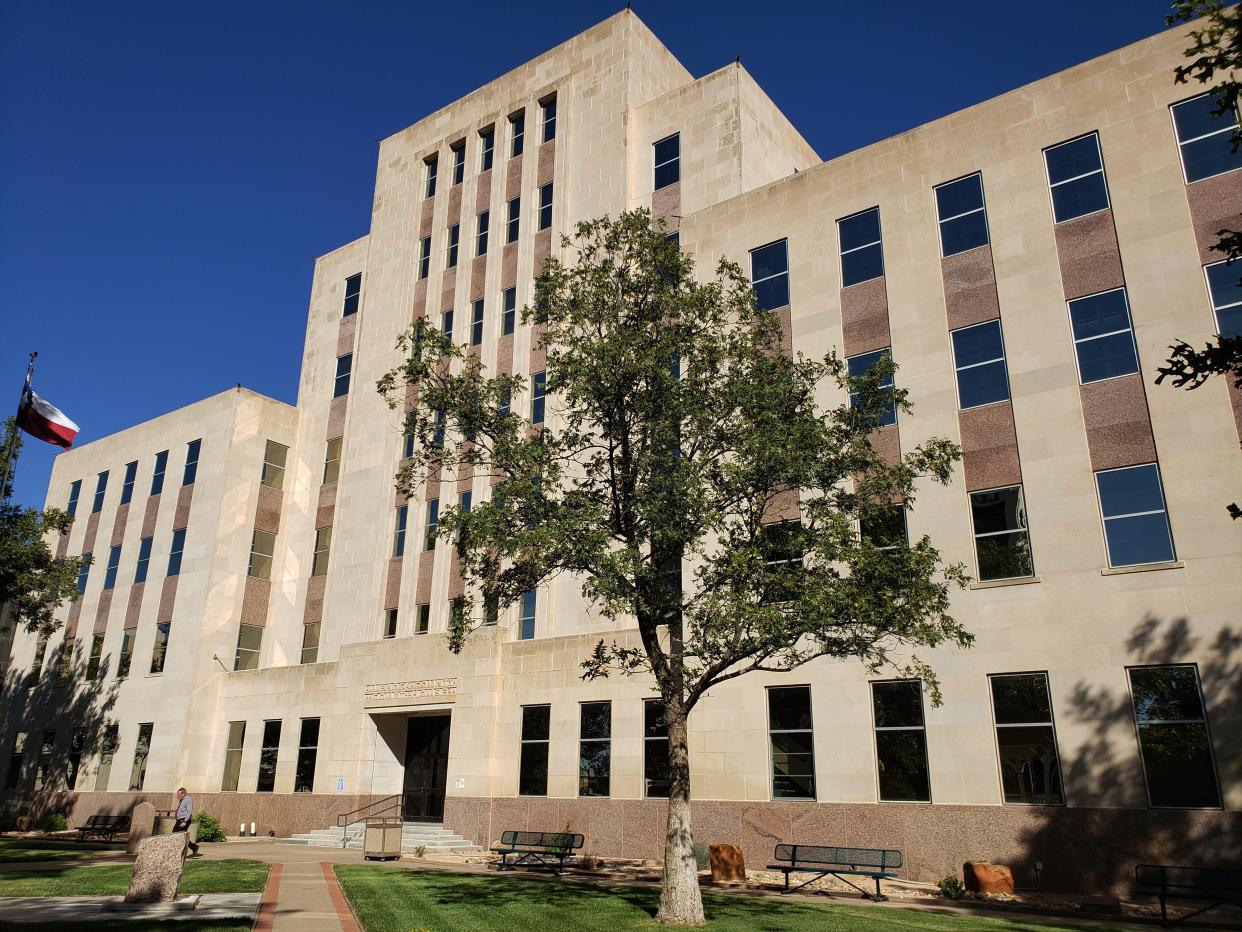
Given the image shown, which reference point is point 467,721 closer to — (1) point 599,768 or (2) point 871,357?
(1) point 599,768

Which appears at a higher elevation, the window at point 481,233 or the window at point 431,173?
the window at point 431,173

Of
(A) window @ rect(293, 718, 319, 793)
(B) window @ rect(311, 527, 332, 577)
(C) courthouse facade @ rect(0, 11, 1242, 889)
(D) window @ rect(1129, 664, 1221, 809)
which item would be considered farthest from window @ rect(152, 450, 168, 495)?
(D) window @ rect(1129, 664, 1221, 809)

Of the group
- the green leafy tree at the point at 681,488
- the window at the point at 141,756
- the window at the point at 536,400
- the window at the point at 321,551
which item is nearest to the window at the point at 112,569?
the window at the point at 141,756

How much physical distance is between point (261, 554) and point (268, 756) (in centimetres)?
1010

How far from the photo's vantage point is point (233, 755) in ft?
135

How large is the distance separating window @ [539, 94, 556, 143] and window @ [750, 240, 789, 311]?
15447 millimetres

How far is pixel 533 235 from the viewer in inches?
1561

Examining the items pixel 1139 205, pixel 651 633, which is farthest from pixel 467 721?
pixel 1139 205

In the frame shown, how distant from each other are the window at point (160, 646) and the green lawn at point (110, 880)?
70.8 feet

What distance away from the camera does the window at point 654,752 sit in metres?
27.6

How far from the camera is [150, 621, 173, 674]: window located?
4384 centimetres

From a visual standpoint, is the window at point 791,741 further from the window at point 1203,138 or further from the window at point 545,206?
the window at point 545,206

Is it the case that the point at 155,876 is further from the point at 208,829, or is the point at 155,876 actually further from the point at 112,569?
the point at 112,569

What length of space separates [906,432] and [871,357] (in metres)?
2.66
